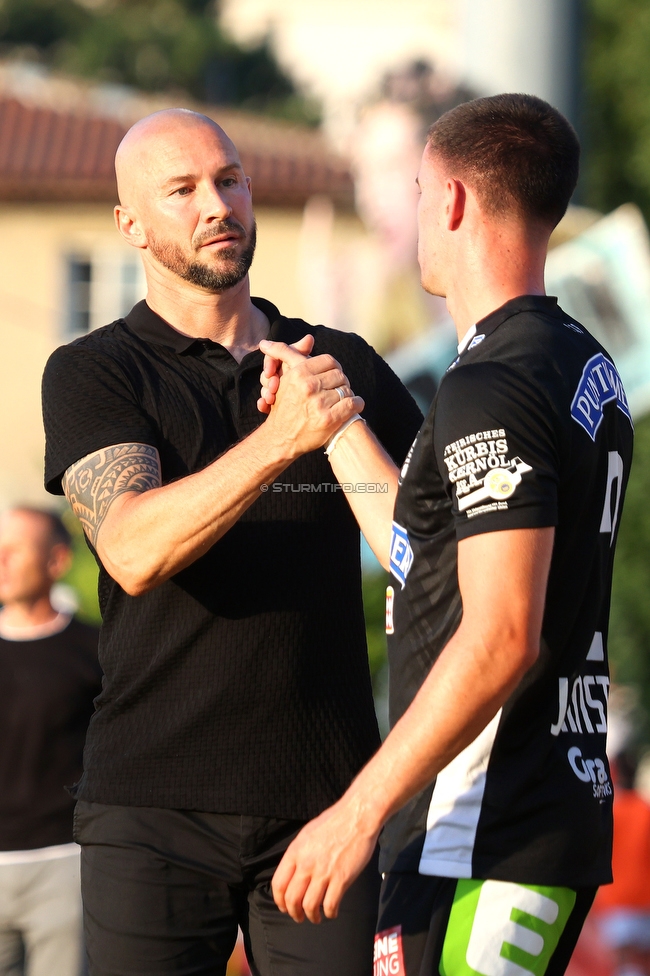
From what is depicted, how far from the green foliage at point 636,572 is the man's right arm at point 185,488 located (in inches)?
634

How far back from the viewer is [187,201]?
327 cm

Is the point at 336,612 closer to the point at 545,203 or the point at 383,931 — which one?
the point at 383,931

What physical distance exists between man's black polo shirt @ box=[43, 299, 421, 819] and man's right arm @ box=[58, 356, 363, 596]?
0.11 meters

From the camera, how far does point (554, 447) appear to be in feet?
7.72

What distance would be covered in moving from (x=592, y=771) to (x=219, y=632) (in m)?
0.91

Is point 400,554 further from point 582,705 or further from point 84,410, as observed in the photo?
point 84,410

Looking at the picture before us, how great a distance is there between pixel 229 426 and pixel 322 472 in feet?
0.82

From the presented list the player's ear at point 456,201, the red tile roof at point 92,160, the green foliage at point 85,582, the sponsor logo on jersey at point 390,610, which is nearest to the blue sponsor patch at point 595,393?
the player's ear at point 456,201

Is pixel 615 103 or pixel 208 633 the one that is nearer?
pixel 208 633

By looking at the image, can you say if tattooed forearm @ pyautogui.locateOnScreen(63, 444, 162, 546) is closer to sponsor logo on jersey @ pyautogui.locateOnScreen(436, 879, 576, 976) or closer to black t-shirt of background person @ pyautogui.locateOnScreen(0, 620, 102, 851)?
sponsor logo on jersey @ pyautogui.locateOnScreen(436, 879, 576, 976)

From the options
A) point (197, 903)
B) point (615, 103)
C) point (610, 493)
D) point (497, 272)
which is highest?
point (615, 103)

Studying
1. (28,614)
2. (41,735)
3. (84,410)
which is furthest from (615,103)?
(84,410)

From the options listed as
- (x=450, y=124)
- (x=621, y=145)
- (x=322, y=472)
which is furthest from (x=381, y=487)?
(x=621, y=145)

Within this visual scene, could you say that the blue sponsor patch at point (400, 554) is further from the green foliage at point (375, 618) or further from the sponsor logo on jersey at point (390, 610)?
the green foliage at point (375, 618)
